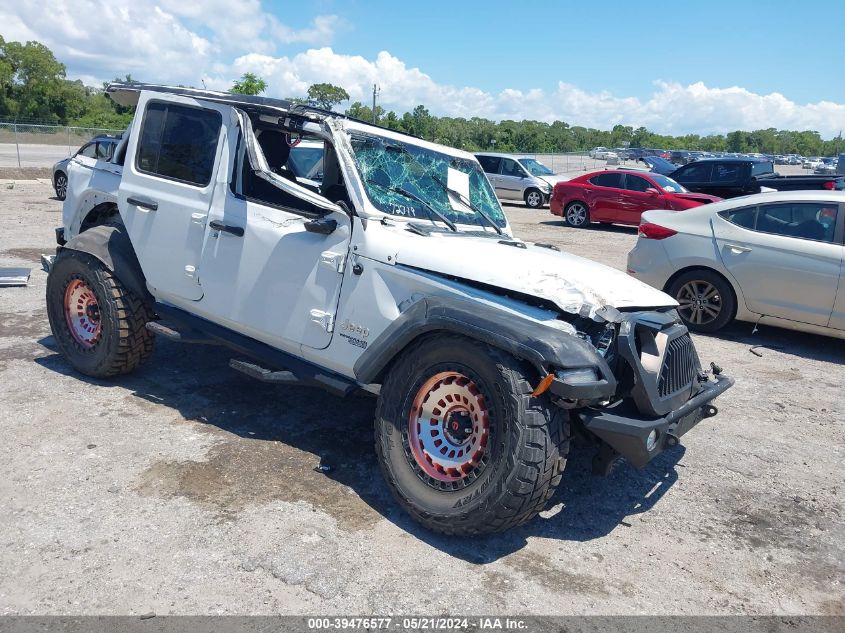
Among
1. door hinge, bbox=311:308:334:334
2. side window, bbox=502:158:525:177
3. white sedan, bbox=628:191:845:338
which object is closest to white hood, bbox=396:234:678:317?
door hinge, bbox=311:308:334:334

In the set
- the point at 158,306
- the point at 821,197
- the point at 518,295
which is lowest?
the point at 158,306

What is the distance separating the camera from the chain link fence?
28.1 m

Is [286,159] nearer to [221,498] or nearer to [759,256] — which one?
[221,498]

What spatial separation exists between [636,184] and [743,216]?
10022mm

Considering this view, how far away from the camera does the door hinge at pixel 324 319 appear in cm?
403

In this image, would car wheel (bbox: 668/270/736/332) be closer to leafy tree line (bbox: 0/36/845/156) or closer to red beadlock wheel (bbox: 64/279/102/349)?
red beadlock wheel (bbox: 64/279/102/349)

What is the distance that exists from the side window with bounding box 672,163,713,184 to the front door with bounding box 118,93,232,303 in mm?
16898

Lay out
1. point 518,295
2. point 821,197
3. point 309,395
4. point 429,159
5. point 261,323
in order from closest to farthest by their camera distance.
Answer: point 518,295, point 261,323, point 429,159, point 309,395, point 821,197

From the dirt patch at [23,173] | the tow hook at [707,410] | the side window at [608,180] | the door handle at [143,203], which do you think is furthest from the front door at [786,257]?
the dirt patch at [23,173]

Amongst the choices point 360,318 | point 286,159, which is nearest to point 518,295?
point 360,318

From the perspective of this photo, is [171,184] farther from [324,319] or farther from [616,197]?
[616,197]

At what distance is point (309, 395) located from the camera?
5383 mm

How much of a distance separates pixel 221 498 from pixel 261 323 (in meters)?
1.10

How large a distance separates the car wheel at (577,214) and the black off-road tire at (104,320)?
1452 cm
